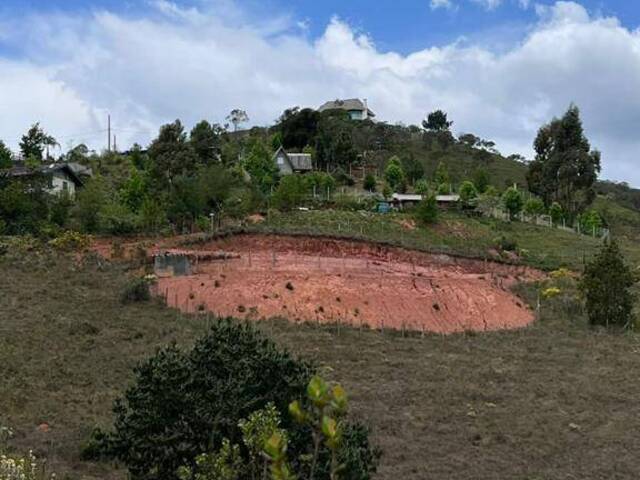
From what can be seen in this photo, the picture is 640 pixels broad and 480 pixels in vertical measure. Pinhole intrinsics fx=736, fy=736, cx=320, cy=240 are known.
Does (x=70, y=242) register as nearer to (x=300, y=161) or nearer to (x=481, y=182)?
(x=300, y=161)

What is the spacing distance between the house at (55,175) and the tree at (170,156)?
185 inches

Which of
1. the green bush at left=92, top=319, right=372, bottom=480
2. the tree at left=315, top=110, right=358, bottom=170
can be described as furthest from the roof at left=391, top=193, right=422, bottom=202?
the green bush at left=92, top=319, right=372, bottom=480

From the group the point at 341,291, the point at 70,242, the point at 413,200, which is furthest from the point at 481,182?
the point at 70,242

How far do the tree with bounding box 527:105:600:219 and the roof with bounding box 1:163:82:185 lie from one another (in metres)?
31.3

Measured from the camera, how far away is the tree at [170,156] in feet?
132

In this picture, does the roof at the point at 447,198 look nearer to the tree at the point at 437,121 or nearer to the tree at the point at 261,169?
the tree at the point at 261,169

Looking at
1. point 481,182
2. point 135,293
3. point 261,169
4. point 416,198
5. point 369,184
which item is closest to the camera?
point 135,293

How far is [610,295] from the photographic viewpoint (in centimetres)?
2398

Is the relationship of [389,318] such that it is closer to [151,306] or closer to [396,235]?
[151,306]

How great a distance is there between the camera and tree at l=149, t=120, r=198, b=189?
40.3m

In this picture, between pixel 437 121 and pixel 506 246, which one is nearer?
pixel 506 246

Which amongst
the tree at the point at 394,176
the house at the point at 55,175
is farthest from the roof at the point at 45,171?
the tree at the point at 394,176

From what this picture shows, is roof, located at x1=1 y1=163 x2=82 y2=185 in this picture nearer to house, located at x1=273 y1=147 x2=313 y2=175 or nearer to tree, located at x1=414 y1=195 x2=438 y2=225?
house, located at x1=273 y1=147 x2=313 y2=175

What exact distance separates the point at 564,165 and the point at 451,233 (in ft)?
49.9
